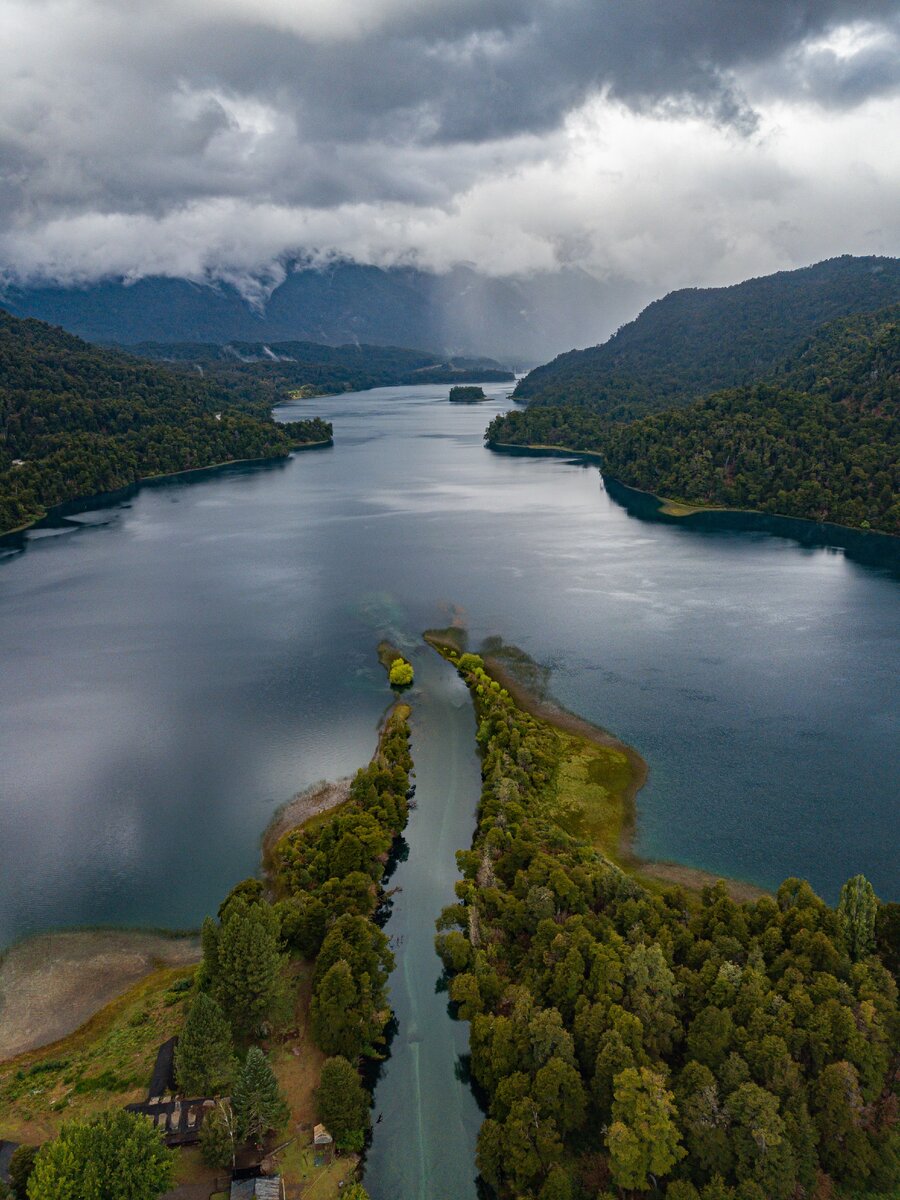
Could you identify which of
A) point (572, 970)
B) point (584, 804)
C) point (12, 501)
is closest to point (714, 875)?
point (584, 804)

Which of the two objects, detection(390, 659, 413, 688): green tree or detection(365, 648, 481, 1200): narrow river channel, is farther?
detection(390, 659, 413, 688): green tree

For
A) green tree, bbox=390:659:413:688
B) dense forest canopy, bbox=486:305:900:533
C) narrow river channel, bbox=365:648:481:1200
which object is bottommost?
narrow river channel, bbox=365:648:481:1200

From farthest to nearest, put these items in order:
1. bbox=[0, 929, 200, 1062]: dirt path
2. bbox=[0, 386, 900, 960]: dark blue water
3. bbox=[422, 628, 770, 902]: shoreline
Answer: bbox=[0, 386, 900, 960]: dark blue water → bbox=[422, 628, 770, 902]: shoreline → bbox=[0, 929, 200, 1062]: dirt path

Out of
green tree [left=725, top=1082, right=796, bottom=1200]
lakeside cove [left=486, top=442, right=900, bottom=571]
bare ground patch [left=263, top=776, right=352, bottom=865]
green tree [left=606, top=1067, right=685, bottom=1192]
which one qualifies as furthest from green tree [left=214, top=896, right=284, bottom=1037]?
lakeside cove [left=486, top=442, right=900, bottom=571]

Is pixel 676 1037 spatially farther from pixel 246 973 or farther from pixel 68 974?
pixel 68 974

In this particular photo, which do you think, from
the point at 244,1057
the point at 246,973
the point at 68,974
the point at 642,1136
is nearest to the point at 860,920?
the point at 642,1136

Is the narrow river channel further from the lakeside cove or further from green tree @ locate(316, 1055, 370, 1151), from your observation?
the lakeside cove
